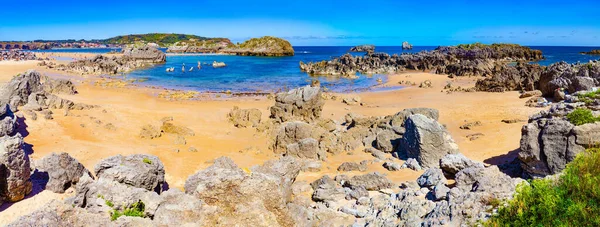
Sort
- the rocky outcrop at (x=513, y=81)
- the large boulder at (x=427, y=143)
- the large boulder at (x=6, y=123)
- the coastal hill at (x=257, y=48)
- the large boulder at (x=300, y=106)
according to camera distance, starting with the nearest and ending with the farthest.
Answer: the large boulder at (x=6, y=123)
the large boulder at (x=427, y=143)
the large boulder at (x=300, y=106)
the rocky outcrop at (x=513, y=81)
the coastal hill at (x=257, y=48)

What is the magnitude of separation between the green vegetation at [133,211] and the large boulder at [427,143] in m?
9.78

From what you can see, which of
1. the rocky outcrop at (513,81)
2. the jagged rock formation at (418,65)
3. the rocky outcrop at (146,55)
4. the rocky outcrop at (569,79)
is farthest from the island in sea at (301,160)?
the rocky outcrop at (146,55)

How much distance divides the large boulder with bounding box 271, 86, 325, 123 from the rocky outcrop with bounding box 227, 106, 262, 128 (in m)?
1.06

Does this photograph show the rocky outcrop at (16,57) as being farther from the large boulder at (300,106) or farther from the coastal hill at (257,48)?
the large boulder at (300,106)

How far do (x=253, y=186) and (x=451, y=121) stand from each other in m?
17.6

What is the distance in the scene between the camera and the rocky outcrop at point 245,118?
66.4 ft

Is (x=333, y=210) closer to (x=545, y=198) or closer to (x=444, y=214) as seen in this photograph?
(x=444, y=214)

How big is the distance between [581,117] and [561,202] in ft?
20.6

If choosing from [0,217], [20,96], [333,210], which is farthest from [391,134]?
[20,96]

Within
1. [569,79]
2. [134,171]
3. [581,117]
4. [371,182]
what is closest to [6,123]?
[134,171]

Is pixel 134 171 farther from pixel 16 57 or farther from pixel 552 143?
pixel 16 57

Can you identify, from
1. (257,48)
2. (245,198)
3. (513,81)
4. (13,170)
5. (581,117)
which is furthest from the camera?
(257,48)

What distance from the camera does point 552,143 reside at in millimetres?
10484

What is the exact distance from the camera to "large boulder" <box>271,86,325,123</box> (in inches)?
781
